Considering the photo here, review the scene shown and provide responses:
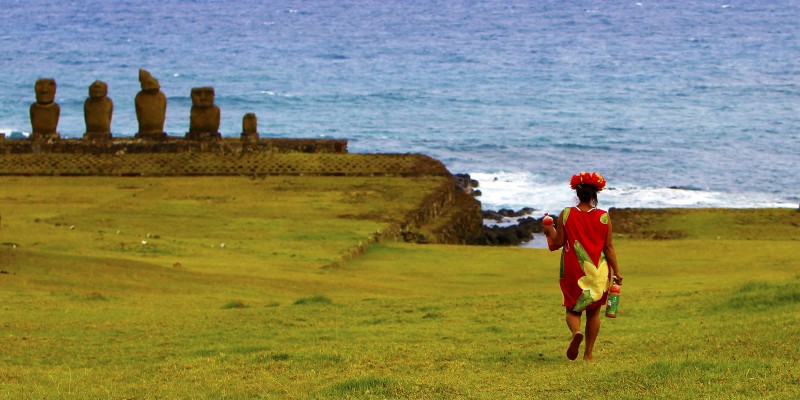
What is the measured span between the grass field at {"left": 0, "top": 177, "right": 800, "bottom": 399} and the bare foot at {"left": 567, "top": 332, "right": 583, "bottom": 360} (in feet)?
0.39

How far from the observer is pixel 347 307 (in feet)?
59.7

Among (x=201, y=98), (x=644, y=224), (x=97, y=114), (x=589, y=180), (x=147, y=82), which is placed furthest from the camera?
(x=147, y=82)

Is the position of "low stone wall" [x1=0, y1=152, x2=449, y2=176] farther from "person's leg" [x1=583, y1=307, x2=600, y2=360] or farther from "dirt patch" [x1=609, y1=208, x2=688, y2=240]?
"person's leg" [x1=583, y1=307, x2=600, y2=360]

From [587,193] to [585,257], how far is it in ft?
1.76

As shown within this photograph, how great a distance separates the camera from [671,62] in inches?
4665

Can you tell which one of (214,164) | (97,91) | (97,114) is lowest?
(214,164)

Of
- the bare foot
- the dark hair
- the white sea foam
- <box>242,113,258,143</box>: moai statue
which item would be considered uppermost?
the dark hair

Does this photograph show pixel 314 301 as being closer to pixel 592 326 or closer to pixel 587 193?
pixel 592 326

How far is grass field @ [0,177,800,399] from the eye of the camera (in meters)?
11.7

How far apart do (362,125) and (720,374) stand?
72.4m

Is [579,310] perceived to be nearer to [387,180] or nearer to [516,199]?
[387,180]

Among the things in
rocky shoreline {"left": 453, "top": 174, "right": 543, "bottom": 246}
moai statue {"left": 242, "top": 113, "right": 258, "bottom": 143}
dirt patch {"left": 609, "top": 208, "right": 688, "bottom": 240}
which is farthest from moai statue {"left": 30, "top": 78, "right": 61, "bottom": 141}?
dirt patch {"left": 609, "top": 208, "right": 688, "bottom": 240}

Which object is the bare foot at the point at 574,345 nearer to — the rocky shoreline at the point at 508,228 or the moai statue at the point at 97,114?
the rocky shoreline at the point at 508,228

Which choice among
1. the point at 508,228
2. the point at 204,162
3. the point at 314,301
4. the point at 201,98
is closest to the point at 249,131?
the point at 201,98
